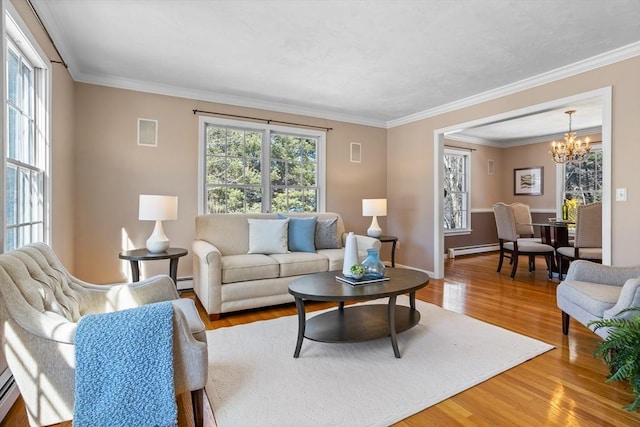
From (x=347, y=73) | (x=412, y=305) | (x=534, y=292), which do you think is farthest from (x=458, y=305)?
(x=347, y=73)

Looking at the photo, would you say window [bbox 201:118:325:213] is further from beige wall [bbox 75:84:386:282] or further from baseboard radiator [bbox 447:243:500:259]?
baseboard radiator [bbox 447:243:500:259]

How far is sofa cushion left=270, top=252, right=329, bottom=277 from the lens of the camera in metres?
3.52

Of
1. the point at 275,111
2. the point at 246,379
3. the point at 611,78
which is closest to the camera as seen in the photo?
the point at 246,379

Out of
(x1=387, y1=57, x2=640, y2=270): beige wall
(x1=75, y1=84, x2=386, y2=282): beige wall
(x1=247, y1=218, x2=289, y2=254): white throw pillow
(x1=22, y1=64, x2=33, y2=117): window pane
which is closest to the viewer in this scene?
(x1=22, y1=64, x2=33, y2=117): window pane

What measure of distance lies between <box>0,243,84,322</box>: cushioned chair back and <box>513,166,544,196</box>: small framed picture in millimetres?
7693

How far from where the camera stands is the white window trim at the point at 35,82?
187 centimetres

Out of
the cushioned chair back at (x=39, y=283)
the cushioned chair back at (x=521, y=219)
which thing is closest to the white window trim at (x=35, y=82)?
the cushioned chair back at (x=39, y=283)

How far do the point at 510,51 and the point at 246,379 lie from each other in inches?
135

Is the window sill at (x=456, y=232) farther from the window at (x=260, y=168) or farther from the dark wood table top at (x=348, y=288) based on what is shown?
the dark wood table top at (x=348, y=288)

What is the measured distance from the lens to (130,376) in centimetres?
137

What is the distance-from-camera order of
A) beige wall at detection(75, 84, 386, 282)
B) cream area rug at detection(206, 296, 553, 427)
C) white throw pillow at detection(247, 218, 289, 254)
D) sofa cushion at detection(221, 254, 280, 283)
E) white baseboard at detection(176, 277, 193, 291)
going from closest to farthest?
1. cream area rug at detection(206, 296, 553, 427)
2. sofa cushion at detection(221, 254, 280, 283)
3. beige wall at detection(75, 84, 386, 282)
4. white throw pillow at detection(247, 218, 289, 254)
5. white baseboard at detection(176, 277, 193, 291)

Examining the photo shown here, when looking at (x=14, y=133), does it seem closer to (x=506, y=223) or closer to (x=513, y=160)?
(x=506, y=223)

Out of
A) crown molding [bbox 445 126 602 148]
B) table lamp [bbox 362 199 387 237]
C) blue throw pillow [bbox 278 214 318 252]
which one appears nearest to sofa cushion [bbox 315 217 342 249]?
blue throw pillow [bbox 278 214 318 252]

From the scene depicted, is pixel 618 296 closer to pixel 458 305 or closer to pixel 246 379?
pixel 458 305
